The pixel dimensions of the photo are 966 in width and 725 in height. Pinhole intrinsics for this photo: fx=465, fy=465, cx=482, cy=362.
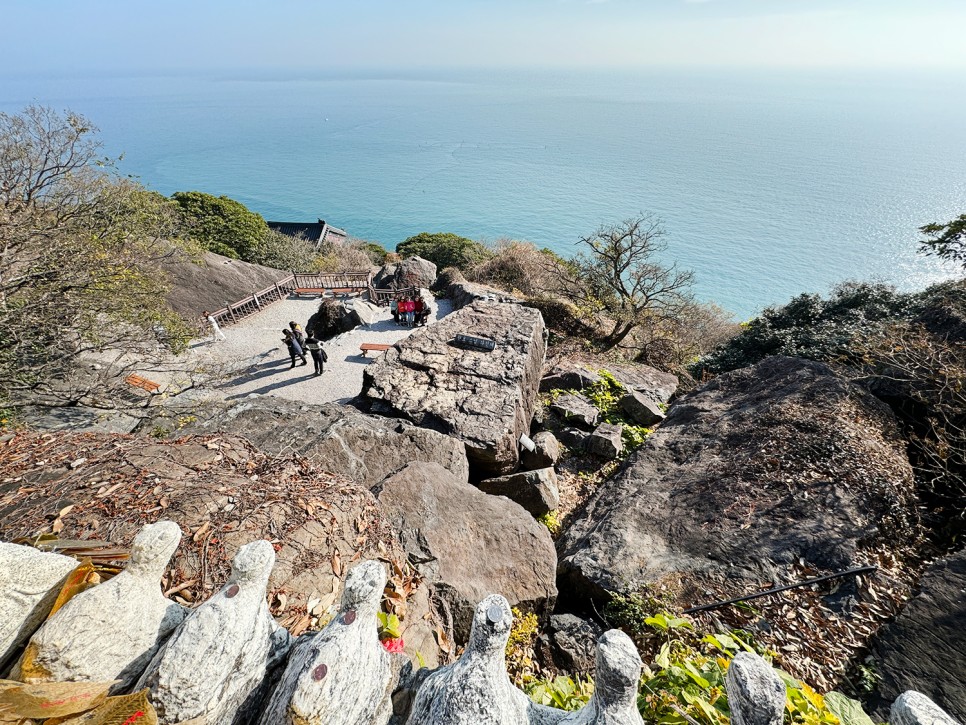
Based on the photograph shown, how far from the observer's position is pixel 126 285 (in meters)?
9.27

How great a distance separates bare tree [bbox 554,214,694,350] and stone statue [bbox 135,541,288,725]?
57.3 ft

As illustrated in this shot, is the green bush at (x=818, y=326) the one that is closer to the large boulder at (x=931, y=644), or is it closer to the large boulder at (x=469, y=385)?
the large boulder at (x=469, y=385)

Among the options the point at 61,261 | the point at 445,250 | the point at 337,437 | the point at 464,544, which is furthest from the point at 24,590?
the point at 445,250

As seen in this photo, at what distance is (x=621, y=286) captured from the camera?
19000 mm

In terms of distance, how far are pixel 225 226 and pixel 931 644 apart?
3478 centimetres

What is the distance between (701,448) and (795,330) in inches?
285

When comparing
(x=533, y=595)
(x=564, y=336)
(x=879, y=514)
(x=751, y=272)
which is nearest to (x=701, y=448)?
(x=879, y=514)

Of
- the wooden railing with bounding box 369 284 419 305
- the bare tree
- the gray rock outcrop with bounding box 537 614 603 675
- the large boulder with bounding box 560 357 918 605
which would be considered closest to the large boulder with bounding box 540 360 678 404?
the bare tree

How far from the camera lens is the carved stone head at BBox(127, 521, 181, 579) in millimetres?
1895

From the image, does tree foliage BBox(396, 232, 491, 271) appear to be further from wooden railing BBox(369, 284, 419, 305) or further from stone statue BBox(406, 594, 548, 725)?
stone statue BBox(406, 594, 548, 725)

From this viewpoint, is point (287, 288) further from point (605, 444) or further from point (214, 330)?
point (605, 444)

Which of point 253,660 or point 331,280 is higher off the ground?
point 253,660

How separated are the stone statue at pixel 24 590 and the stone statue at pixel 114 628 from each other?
16 centimetres

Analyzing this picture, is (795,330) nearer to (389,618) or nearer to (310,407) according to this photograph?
(310,407)
